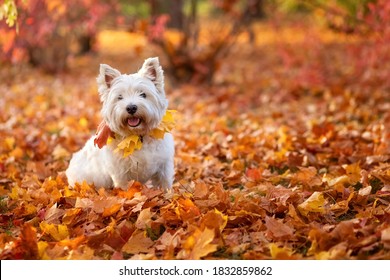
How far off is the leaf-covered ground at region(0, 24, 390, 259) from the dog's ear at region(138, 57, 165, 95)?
78cm

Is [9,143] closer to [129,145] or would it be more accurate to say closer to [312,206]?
[129,145]

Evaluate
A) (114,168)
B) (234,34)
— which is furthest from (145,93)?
(234,34)

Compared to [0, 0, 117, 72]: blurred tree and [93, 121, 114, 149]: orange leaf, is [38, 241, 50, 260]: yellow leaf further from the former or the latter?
[0, 0, 117, 72]: blurred tree

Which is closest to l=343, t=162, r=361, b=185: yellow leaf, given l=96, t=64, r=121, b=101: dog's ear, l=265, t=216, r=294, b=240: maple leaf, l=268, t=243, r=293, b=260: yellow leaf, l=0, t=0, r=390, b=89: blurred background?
l=265, t=216, r=294, b=240: maple leaf

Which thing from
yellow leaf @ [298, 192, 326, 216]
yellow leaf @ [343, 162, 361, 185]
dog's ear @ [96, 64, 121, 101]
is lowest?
yellow leaf @ [343, 162, 361, 185]

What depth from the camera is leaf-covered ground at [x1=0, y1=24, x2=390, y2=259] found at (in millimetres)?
3457

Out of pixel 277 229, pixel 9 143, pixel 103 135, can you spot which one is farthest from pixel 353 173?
pixel 9 143

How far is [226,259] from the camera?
11.0ft

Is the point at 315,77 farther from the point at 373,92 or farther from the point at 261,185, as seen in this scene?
the point at 261,185

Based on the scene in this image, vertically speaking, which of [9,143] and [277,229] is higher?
[277,229]

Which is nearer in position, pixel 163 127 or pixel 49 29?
pixel 163 127

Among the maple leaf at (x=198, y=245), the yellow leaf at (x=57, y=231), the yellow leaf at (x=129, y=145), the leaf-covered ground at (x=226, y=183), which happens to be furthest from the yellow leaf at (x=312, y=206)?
the yellow leaf at (x=57, y=231)

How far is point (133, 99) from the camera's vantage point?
4.25 meters

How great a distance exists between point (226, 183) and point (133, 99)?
1336 mm
